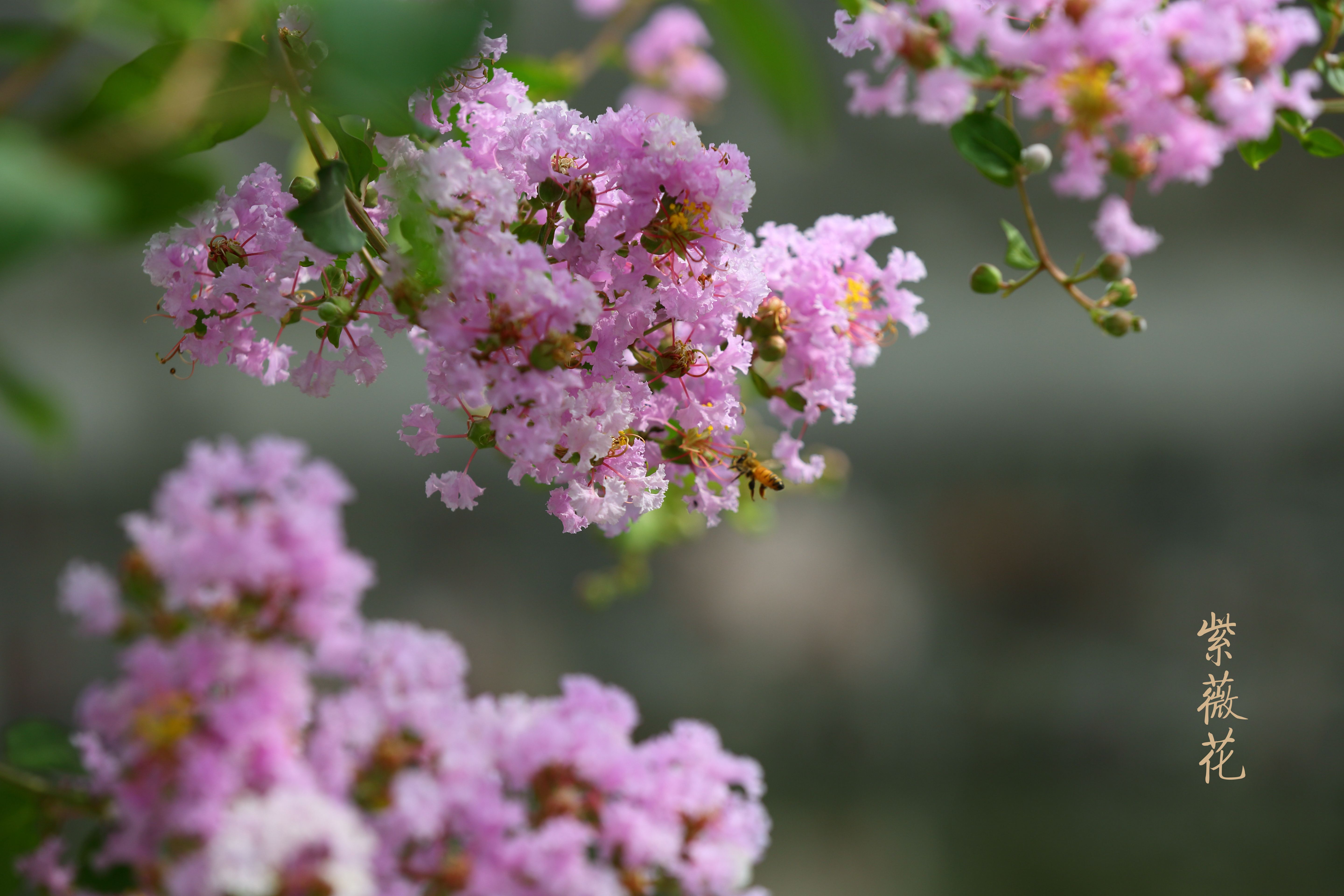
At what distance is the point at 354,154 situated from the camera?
1.45 feet

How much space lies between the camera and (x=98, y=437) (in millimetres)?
1956

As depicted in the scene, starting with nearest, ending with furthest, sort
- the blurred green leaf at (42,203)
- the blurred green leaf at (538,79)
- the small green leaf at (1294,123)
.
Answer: the blurred green leaf at (42,203)
the small green leaf at (1294,123)
the blurred green leaf at (538,79)

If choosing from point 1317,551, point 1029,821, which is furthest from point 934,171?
point 1029,821

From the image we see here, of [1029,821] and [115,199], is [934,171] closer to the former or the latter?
[1029,821]

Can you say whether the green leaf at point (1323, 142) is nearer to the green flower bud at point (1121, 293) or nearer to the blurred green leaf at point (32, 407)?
the green flower bud at point (1121, 293)

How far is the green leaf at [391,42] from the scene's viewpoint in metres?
0.19

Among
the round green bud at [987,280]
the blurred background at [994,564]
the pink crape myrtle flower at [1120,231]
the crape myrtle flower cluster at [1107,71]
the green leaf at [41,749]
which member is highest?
the blurred background at [994,564]

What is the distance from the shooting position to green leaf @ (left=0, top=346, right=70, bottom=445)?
0.69 ft

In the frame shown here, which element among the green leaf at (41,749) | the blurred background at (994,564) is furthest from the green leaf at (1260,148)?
the blurred background at (994,564)

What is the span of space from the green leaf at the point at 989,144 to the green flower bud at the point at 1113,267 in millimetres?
98

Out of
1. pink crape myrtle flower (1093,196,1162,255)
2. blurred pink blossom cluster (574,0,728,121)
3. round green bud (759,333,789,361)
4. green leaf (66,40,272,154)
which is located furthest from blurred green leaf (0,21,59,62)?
blurred pink blossom cluster (574,0,728,121)

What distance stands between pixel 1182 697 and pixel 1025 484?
1.78 feet

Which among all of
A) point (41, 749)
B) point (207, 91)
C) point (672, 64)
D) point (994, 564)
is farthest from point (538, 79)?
point (994, 564)

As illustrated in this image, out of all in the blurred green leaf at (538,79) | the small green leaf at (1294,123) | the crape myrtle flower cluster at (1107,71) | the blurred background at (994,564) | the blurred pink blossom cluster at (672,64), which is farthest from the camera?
the blurred background at (994,564)
